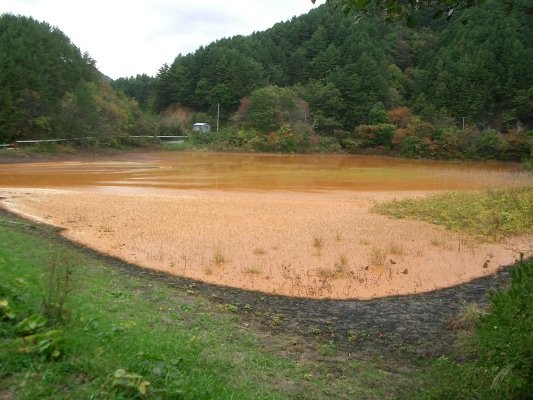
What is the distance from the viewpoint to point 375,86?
7594 cm

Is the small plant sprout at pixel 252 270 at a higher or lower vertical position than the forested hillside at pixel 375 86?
lower

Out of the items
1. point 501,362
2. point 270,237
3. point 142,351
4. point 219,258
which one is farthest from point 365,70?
point 142,351

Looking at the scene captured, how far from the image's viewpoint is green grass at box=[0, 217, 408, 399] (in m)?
3.21

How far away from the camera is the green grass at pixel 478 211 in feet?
50.9

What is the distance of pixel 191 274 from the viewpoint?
10.7 metres

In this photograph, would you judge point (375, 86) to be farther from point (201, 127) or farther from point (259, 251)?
point (259, 251)

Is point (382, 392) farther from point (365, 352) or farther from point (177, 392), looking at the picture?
point (177, 392)

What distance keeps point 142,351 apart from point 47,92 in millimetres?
54358

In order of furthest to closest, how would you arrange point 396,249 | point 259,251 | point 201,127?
point 201,127 → point 396,249 → point 259,251

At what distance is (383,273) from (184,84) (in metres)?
87.7

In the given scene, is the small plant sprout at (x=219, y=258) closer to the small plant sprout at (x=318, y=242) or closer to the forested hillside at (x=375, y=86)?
the small plant sprout at (x=318, y=242)

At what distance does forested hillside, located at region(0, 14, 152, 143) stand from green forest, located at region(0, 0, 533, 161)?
5.6 inches

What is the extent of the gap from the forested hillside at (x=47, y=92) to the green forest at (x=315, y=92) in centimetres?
14

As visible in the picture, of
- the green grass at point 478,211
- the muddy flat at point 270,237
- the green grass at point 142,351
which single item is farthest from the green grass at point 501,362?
the green grass at point 478,211
